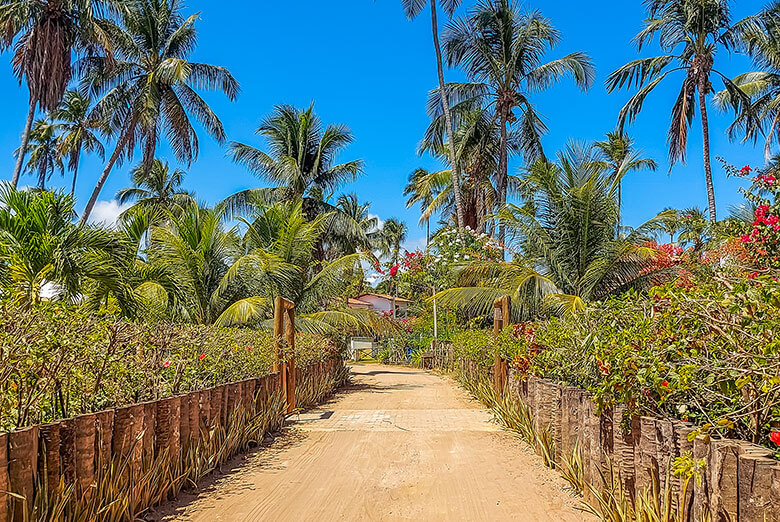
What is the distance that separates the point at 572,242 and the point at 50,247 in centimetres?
962

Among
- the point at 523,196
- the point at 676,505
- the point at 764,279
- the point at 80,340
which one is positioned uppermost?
the point at 523,196

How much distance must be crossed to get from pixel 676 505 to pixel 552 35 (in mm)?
21110

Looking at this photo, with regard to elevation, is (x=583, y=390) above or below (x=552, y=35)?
below

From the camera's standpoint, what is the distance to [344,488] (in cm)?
573

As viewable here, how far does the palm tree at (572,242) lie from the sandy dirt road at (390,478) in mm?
4060

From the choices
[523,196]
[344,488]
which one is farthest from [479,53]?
[344,488]

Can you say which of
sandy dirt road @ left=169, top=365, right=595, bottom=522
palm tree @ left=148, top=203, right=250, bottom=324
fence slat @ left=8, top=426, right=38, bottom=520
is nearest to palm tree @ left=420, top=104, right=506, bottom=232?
palm tree @ left=148, top=203, right=250, bottom=324

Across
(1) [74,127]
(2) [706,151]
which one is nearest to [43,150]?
(1) [74,127]

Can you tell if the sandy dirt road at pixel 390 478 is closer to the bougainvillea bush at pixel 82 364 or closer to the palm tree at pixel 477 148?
the bougainvillea bush at pixel 82 364

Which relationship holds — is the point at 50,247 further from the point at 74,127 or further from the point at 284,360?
the point at 74,127

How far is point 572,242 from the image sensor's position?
12.8 meters

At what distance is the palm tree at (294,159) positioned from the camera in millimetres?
23859

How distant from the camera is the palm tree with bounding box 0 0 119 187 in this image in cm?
1844

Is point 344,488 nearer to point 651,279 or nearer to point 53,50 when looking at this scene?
point 651,279
